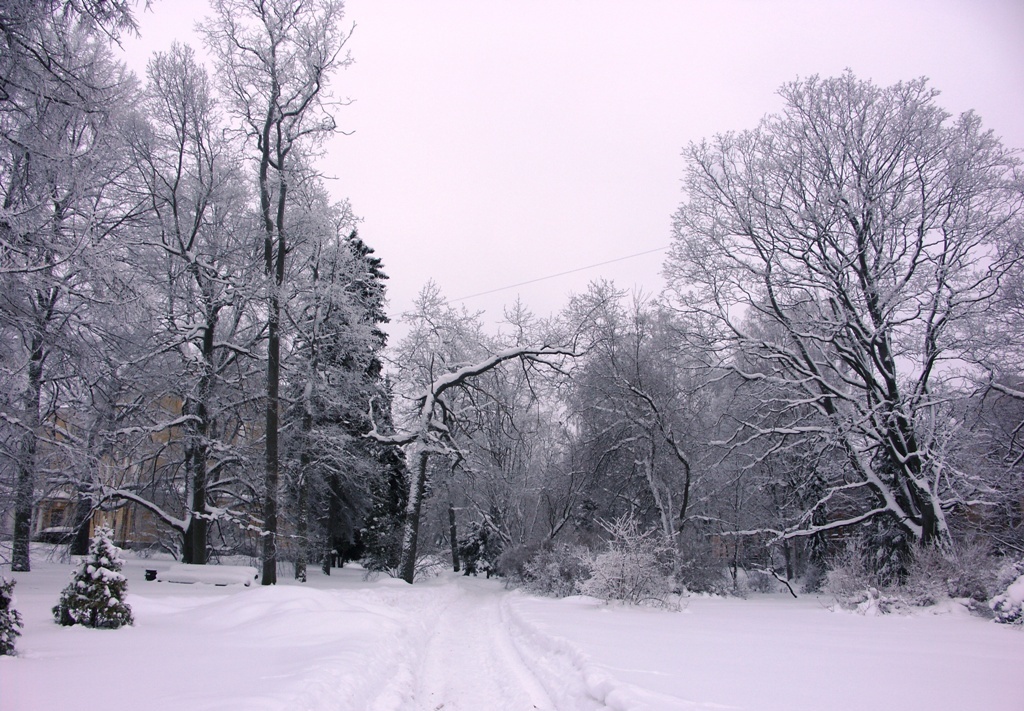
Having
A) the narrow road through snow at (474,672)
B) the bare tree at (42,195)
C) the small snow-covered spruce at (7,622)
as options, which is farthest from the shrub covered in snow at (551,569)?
the bare tree at (42,195)

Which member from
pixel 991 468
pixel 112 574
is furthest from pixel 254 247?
pixel 991 468

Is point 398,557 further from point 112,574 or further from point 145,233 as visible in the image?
point 112,574

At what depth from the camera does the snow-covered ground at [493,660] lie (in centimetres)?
541

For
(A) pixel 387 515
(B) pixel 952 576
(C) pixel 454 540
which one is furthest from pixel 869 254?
(C) pixel 454 540

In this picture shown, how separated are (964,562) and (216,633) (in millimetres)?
13529

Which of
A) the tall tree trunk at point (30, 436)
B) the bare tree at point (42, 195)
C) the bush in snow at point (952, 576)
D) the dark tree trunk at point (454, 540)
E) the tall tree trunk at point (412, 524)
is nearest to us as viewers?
the bare tree at point (42, 195)

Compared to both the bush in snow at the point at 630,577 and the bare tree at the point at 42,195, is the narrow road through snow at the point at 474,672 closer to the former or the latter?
the bush in snow at the point at 630,577

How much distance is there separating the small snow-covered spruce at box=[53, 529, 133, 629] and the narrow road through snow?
4.31 metres

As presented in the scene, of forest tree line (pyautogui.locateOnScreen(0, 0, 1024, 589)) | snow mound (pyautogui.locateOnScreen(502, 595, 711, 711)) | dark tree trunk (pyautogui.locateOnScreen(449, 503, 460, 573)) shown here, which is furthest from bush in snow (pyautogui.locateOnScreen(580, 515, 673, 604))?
dark tree trunk (pyautogui.locateOnScreen(449, 503, 460, 573))

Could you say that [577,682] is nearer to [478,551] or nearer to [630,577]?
[630,577]

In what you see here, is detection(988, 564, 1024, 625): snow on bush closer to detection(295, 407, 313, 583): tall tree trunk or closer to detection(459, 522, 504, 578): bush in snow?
detection(295, 407, 313, 583): tall tree trunk

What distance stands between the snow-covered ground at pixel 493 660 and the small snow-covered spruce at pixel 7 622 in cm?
26

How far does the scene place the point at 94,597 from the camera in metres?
8.50

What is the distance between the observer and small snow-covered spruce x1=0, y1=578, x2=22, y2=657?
6.43m
